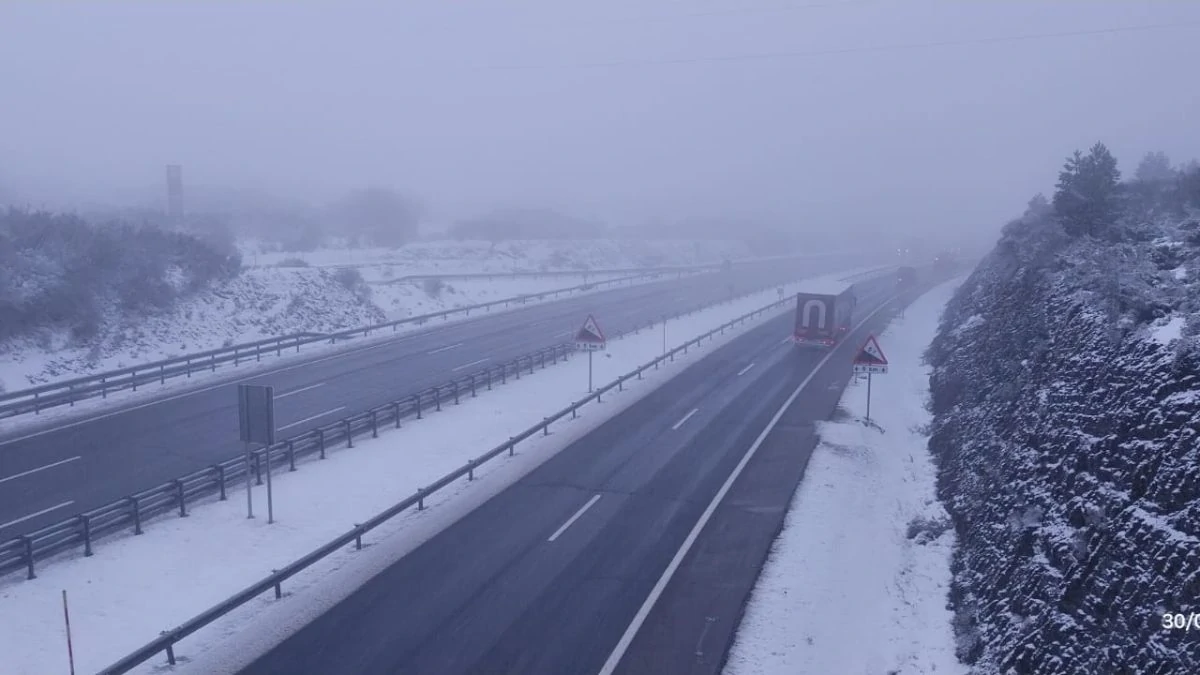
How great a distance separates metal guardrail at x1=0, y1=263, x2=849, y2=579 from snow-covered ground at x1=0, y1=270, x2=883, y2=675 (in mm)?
273

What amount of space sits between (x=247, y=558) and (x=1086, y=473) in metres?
13.3

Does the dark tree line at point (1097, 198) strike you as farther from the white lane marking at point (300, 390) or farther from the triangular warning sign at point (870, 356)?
the white lane marking at point (300, 390)

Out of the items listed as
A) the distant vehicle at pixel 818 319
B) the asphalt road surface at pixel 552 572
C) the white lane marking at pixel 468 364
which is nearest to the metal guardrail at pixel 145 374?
the white lane marking at pixel 468 364

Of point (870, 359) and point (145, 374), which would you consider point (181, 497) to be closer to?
point (145, 374)

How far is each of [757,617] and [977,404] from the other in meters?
11.3

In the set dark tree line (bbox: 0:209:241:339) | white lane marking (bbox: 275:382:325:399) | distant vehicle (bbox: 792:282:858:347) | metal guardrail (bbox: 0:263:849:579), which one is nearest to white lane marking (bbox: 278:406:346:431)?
metal guardrail (bbox: 0:263:849:579)

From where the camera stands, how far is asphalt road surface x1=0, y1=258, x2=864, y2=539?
17.3 m

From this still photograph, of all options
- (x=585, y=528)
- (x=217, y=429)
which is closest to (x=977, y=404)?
(x=585, y=528)

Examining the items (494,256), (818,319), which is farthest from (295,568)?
(494,256)

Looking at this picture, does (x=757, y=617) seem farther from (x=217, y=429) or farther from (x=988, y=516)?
(x=217, y=429)

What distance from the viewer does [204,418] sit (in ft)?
78.4

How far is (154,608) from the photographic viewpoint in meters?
12.0

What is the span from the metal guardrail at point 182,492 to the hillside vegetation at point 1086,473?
44.1ft

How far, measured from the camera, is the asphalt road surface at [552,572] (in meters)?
10.6
